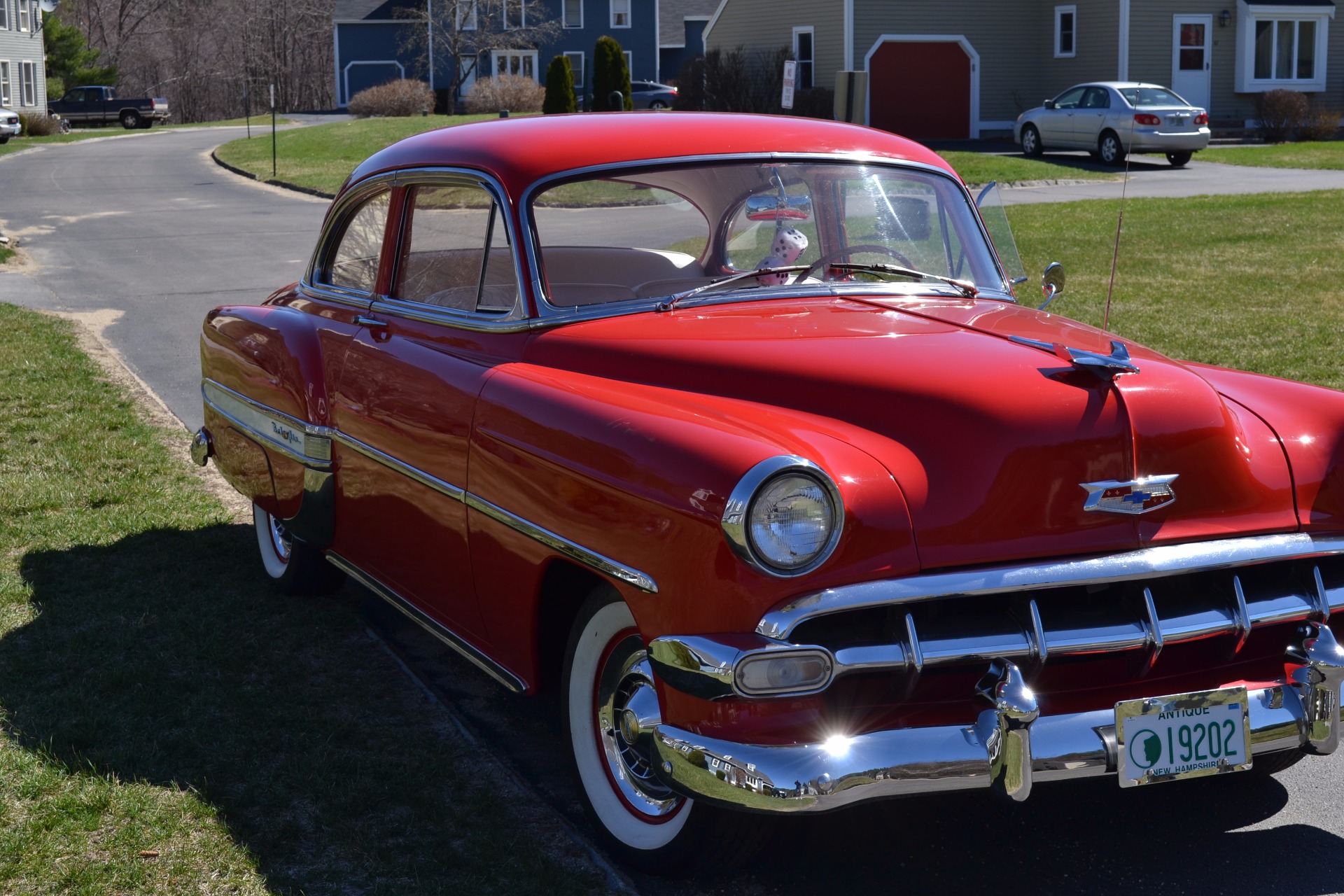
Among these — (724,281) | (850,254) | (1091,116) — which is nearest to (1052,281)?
(850,254)

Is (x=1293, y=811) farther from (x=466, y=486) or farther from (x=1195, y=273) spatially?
(x=1195, y=273)

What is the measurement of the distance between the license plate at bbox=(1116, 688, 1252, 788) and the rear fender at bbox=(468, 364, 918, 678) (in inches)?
23.7

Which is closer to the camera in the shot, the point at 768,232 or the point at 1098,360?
the point at 1098,360

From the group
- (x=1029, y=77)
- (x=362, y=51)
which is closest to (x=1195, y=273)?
(x=1029, y=77)

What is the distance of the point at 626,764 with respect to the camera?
3.31 meters

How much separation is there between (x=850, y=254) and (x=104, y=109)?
2153 inches

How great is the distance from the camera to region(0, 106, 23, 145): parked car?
4156 centimetres

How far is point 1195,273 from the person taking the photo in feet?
44.5

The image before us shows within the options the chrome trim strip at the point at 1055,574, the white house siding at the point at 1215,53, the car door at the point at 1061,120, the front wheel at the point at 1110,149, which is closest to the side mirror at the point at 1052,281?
the chrome trim strip at the point at 1055,574

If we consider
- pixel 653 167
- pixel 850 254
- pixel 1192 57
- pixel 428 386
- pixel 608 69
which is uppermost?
pixel 1192 57

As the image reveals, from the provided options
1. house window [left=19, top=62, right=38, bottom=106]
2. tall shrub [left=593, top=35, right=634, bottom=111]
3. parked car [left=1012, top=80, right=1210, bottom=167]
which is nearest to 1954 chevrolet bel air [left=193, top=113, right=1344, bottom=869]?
parked car [left=1012, top=80, right=1210, bottom=167]

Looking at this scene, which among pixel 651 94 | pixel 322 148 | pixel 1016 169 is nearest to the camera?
pixel 1016 169

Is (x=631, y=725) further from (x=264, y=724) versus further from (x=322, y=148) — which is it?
(x=322, y=148)

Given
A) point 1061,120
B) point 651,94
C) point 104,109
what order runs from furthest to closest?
point 104,109 < point 651,94 < point 1061,120
